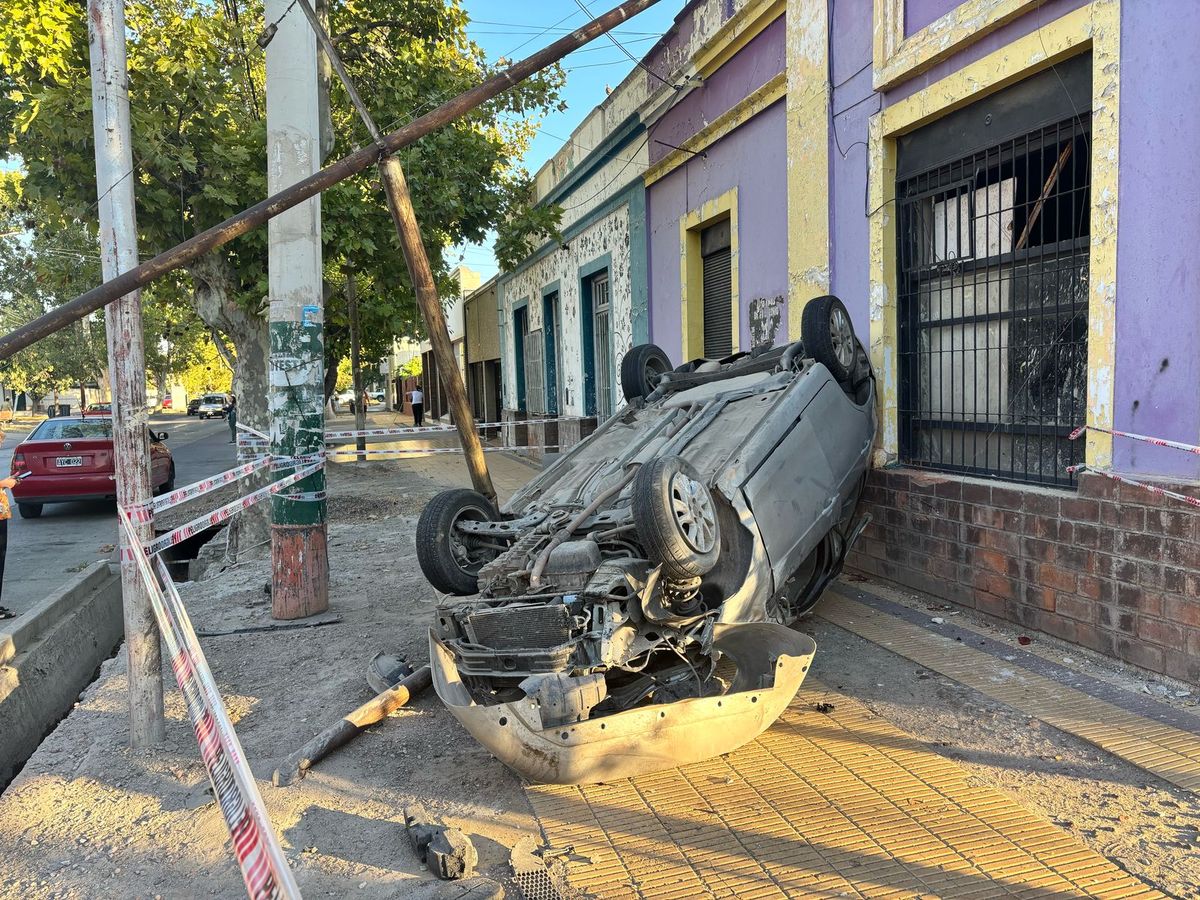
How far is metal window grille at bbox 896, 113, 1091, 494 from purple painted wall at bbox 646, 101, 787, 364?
71.7 inches

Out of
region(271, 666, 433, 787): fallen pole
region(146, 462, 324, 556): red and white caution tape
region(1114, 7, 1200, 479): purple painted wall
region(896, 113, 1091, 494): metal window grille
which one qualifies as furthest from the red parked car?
region(1114, 7, 1200, 479): purple painted wall

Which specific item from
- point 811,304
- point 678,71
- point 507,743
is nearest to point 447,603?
point 507,743

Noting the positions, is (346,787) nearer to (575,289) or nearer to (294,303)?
(294,303)

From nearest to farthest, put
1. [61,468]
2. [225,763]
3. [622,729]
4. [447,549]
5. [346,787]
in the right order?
1. [225,763]
2. [622,729]
3. [346,787]
4. [447,549]
5. [61,468]

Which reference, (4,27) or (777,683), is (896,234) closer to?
(777,683)

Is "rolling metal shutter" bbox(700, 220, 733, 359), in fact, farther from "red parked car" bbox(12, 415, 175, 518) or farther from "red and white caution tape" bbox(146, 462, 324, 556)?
"red parked car" bbox(12, 415, 175, 518)

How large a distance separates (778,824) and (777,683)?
2.06 ft

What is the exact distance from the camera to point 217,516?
17.3 ft

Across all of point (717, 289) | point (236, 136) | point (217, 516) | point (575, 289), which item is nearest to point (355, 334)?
point (575, 289)

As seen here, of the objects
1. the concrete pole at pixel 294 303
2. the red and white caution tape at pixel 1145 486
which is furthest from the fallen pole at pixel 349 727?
the red and white caution tape at pixel 1145 486

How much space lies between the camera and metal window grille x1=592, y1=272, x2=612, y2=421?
1340cm

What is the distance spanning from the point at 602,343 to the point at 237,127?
640cm

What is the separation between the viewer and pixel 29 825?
3477 mm

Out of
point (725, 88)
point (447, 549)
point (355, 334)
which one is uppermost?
point (725, 88)
